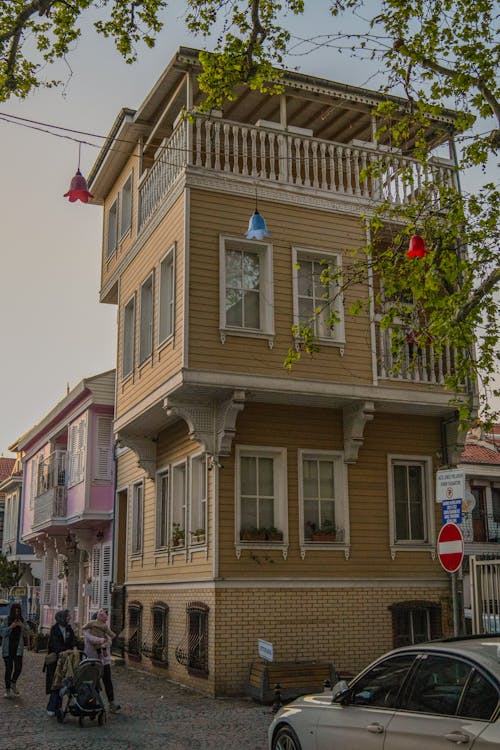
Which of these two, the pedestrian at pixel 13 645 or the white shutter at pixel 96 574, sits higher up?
the white shutter at pixel 96 574

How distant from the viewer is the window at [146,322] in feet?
63.5

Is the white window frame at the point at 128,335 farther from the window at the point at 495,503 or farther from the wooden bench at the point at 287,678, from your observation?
the window at the point at 495,503

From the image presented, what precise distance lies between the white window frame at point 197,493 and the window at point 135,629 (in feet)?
13.2

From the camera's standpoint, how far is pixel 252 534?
656 inches

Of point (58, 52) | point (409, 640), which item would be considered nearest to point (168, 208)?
point (58, 52)

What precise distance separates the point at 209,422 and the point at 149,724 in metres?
5.72

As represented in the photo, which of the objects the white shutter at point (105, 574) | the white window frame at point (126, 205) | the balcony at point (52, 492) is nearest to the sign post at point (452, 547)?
the white window frame at point (126, 205)

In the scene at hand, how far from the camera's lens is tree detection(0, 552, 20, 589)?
42.1m

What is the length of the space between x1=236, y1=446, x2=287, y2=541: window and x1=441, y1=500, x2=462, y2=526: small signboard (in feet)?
20.6

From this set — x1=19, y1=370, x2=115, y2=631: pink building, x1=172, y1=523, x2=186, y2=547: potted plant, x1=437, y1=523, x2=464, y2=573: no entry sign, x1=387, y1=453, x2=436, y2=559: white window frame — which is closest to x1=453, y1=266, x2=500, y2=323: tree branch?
x1=437, y1=523, x2=464, y2=573: no entry sign

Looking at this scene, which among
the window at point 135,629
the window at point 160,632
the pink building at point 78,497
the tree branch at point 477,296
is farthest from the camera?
the pink building at point 78,497

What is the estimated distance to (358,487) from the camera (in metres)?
18.0

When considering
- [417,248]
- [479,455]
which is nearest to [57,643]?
[417,248]

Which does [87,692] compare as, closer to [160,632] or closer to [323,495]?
[160,632]
